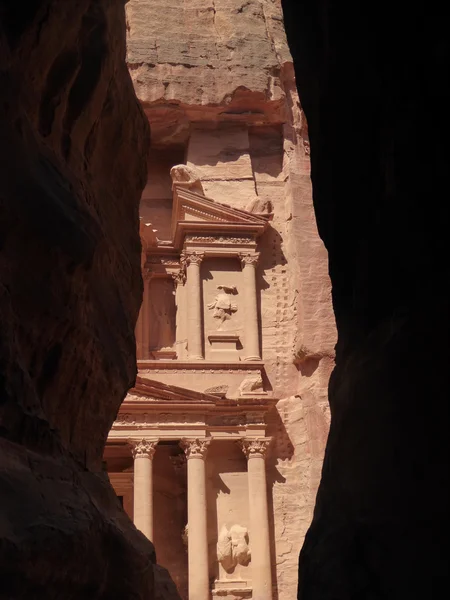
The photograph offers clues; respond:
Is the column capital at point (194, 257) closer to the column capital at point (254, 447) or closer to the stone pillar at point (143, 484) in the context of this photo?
the column capital at point (254, 447)

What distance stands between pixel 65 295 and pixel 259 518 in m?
16.2

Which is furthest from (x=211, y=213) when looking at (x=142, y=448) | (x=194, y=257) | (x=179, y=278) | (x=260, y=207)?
(x=142, y=448)

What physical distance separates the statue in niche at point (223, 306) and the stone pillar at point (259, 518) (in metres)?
3.70

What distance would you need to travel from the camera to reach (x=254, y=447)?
20.4 metres

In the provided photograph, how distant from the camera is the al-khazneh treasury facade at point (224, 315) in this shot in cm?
1978

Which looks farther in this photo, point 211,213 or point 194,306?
point 211,213

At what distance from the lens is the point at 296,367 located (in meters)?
22.6

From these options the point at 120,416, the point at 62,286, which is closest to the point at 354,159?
the point at 62,286

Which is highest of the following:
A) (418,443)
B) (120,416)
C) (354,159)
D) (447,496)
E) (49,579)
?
(120,416)

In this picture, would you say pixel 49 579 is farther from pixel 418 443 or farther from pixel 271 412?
pixel 271 412

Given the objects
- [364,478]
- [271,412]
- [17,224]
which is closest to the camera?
[364,478]

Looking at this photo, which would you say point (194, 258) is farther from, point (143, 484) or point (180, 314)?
point (143, 484)

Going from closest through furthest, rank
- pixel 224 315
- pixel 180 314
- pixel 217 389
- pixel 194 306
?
1. pixel 217 389
2. pixel 194 306
3. pixel 224 315
4. pixel 180 314

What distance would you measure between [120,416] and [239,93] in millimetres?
10546
